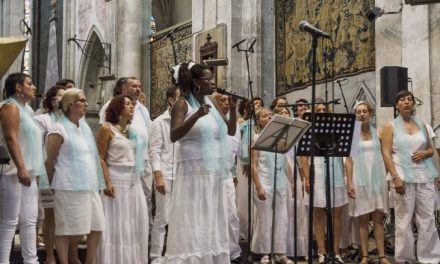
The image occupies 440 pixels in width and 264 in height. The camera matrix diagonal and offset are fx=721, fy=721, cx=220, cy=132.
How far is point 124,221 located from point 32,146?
1236 mm

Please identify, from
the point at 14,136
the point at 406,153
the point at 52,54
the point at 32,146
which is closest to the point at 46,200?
the point at 32,146

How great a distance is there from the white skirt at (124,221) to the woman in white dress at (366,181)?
261cm

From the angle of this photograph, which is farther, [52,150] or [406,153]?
[406,153]

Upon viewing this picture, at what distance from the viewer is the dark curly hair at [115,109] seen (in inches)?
284

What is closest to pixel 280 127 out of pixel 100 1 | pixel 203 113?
pixel 203 113

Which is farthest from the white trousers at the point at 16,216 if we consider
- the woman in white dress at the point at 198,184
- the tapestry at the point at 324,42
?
the tapestry at the point at 324,42

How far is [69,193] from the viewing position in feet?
22.1

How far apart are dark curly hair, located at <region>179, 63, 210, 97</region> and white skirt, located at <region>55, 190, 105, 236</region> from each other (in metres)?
1.47

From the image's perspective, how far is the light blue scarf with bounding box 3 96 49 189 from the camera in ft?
21.3

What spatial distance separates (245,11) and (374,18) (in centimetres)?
415

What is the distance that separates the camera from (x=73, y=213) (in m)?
6.66

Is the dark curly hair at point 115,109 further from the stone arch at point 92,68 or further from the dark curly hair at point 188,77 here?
the stone arch at point 92,68

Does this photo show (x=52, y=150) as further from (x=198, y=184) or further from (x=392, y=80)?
(x=392, y=80)

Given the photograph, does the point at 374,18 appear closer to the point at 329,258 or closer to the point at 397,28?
the point at 397,28
